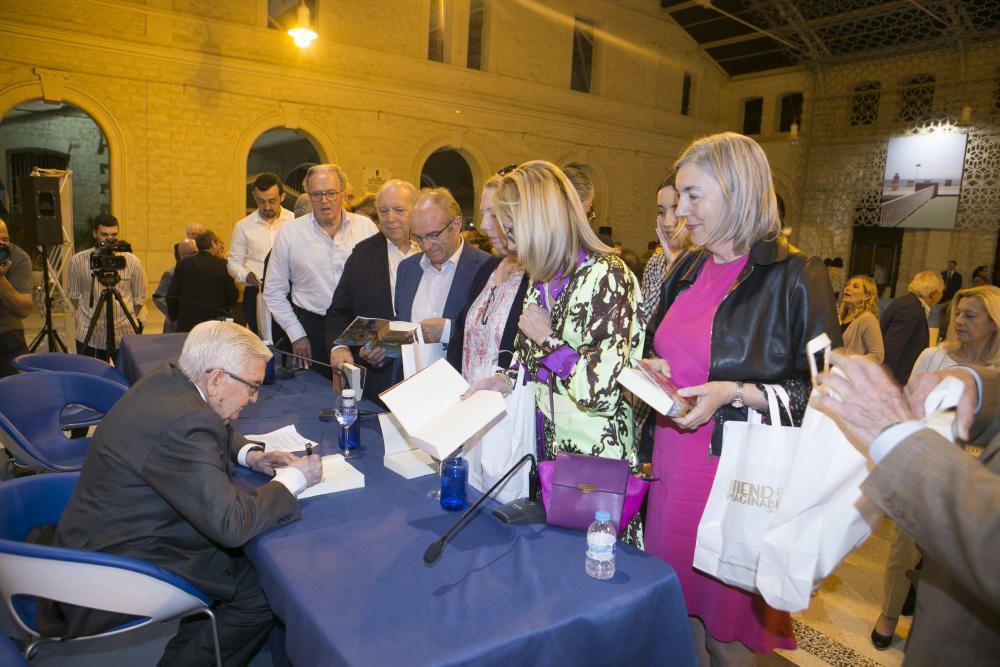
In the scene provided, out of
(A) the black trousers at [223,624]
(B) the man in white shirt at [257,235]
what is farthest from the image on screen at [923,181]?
(A) the black trousers at [223,624]

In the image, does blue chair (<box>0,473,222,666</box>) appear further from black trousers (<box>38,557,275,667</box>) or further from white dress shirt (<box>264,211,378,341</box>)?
white dress shirt (<box>264,211,378,341</box>)

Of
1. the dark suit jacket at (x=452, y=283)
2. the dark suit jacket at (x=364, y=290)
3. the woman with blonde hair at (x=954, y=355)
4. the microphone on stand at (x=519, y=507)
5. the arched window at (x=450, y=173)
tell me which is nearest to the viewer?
the microphone on stand at (x=519, y=507)

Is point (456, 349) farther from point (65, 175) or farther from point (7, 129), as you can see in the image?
point (7, 129)

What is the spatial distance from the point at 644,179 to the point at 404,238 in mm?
13875

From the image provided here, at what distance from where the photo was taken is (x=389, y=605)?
4.45 ft

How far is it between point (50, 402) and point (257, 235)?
9.19 feet

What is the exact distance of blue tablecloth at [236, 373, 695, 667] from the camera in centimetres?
125

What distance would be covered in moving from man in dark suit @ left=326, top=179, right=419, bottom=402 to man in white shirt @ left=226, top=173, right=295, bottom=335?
86.3 inches

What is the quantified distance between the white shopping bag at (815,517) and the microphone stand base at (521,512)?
570 mm


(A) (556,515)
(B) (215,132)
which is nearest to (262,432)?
(A) (556,515)

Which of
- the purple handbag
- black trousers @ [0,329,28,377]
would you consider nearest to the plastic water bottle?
the purple handbag

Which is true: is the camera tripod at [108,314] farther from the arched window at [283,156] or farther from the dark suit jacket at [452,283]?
the arched window at [283,156]

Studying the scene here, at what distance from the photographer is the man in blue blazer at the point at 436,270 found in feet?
10.1

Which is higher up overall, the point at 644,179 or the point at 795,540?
the point at 644,179
